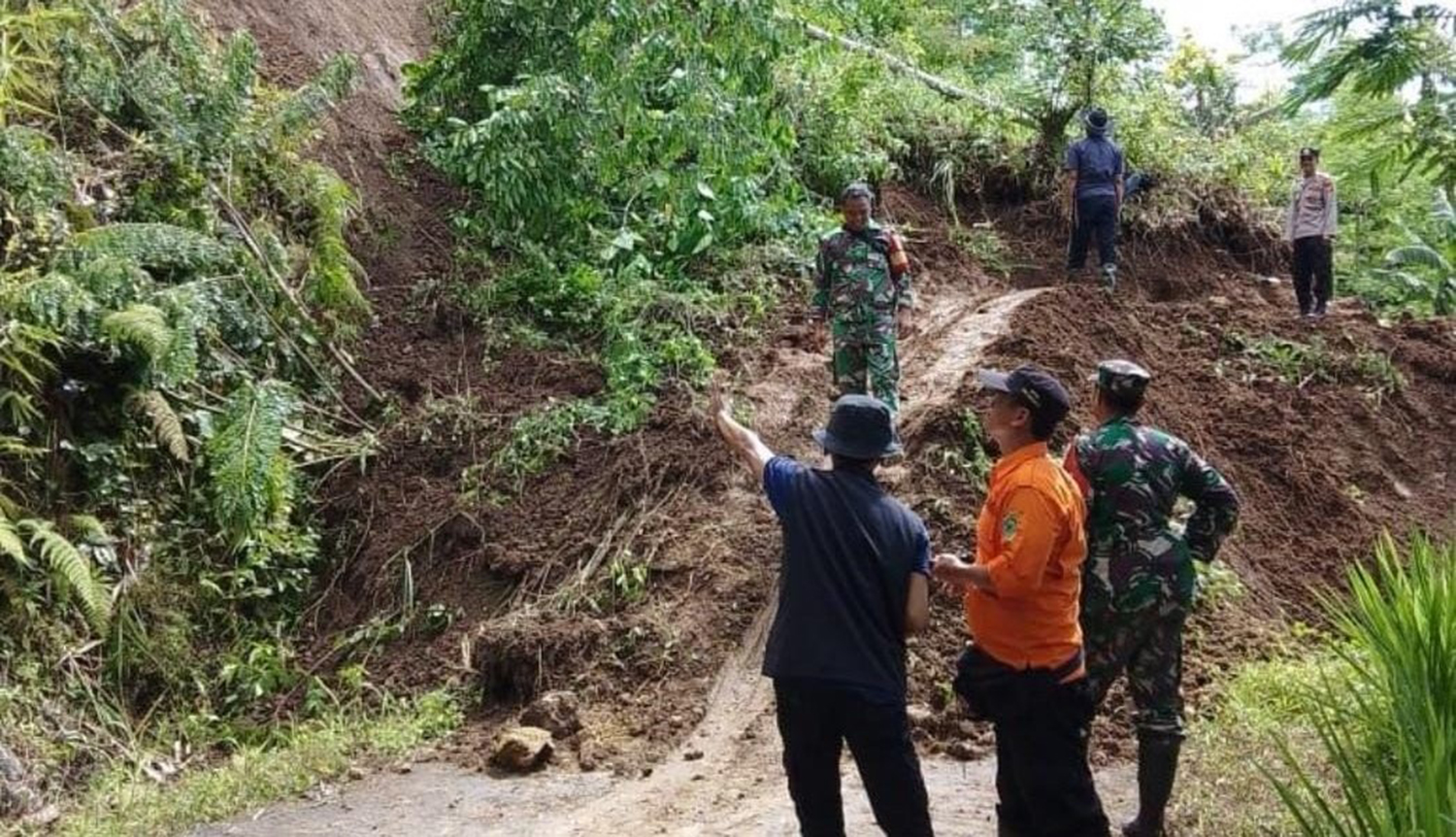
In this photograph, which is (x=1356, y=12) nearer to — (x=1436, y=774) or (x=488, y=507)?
(x=1436, y=774)

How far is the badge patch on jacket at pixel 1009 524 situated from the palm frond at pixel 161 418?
558cm

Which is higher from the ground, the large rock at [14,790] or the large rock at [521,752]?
the large rock at [521,752]

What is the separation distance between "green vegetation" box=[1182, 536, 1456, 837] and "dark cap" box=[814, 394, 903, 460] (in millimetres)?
1357

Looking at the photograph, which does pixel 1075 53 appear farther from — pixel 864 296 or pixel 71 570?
pixel 71 570

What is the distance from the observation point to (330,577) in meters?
8.35

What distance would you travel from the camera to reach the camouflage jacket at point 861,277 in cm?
756

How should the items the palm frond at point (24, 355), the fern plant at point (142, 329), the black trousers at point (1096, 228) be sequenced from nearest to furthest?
1. the palm frond at point (24, 355)
2. the fern plant at point (142, 329)
3. the black trousers at point (1096, 228)

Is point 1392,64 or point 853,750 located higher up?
point 1392,64

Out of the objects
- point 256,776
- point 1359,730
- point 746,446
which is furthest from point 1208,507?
point 256,776

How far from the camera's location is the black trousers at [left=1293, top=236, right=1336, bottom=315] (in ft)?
37.2

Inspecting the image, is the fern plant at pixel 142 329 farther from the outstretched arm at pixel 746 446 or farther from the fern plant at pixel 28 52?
the outstretched arm at pixel 746 446

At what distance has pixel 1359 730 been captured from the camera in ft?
14.6

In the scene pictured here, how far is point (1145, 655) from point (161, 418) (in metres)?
5.93

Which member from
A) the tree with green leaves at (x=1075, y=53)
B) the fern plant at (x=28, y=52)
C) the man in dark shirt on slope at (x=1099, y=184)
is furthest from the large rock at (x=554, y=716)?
the tree with green leaves at (x=1075, y=53)
